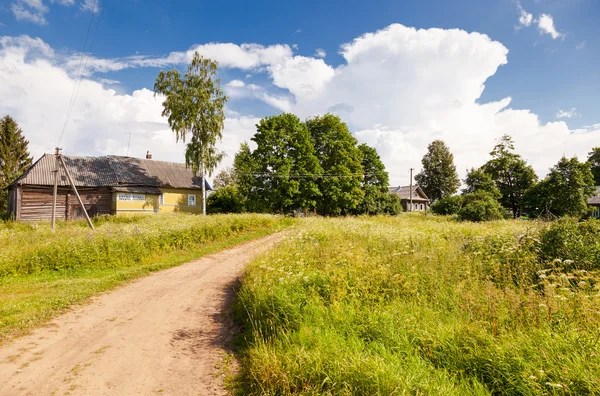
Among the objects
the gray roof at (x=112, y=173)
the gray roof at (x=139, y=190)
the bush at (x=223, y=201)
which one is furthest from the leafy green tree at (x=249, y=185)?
the gray roof at (x=139, y=190)

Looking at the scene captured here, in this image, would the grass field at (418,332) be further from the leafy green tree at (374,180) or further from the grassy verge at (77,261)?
the leafy green tree at (374,180)

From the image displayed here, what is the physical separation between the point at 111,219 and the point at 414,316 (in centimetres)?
2491

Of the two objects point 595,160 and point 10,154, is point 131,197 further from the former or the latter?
point 595,160

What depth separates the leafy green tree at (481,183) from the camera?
3453cm

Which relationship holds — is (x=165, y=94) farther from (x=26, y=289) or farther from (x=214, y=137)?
(x=26, y=289)

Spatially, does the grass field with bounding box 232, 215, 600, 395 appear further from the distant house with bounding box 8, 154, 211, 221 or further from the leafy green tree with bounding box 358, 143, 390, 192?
the leafy green tree with bounding box 358, 143, 390, 192

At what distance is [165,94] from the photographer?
2864cm

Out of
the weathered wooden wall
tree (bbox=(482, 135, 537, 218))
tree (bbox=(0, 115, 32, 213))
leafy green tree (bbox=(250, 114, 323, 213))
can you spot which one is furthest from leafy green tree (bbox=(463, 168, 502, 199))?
tree (bbox=(0, 115, 32, 213))

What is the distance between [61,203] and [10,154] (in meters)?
20.4

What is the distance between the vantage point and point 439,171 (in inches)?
2158

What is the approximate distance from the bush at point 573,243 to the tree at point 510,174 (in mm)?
34154

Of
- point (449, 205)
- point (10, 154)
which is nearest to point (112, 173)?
point (10, 154)

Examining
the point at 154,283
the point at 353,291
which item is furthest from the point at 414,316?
the point at 154,283

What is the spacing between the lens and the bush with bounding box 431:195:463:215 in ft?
99.5
